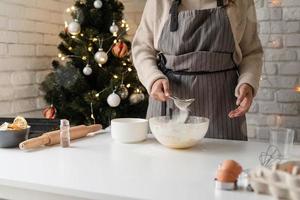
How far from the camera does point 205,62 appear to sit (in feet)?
4.24

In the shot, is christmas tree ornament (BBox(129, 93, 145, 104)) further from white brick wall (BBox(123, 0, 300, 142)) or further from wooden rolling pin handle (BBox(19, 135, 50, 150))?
wooden rolling pin handle (BBox(19, 135, 50, 150))

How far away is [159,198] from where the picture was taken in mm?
671

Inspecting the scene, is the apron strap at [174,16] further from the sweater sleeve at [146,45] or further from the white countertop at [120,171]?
the white countertop at [120,171]

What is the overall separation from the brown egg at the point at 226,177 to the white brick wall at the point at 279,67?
1415mm

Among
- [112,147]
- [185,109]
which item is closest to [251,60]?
[185,109]

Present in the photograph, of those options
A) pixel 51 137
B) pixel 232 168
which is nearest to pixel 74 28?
pixel 51 137

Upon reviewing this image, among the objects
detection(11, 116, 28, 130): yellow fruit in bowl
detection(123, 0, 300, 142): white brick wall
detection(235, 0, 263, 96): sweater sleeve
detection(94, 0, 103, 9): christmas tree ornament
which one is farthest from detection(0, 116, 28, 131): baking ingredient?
detection(123, 0, 300, 142): white brick wall

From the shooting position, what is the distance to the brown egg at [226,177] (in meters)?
0.72

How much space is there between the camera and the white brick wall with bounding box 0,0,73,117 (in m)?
2.05

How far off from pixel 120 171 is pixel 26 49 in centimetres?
158

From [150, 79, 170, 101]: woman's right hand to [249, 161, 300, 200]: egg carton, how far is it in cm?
54

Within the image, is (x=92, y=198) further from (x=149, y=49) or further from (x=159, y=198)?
(x=149, y=49)

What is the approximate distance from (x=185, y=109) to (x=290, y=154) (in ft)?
1.11

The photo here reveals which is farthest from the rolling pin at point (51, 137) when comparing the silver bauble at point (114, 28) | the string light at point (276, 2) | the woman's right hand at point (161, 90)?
the string light at point (276, 2)
